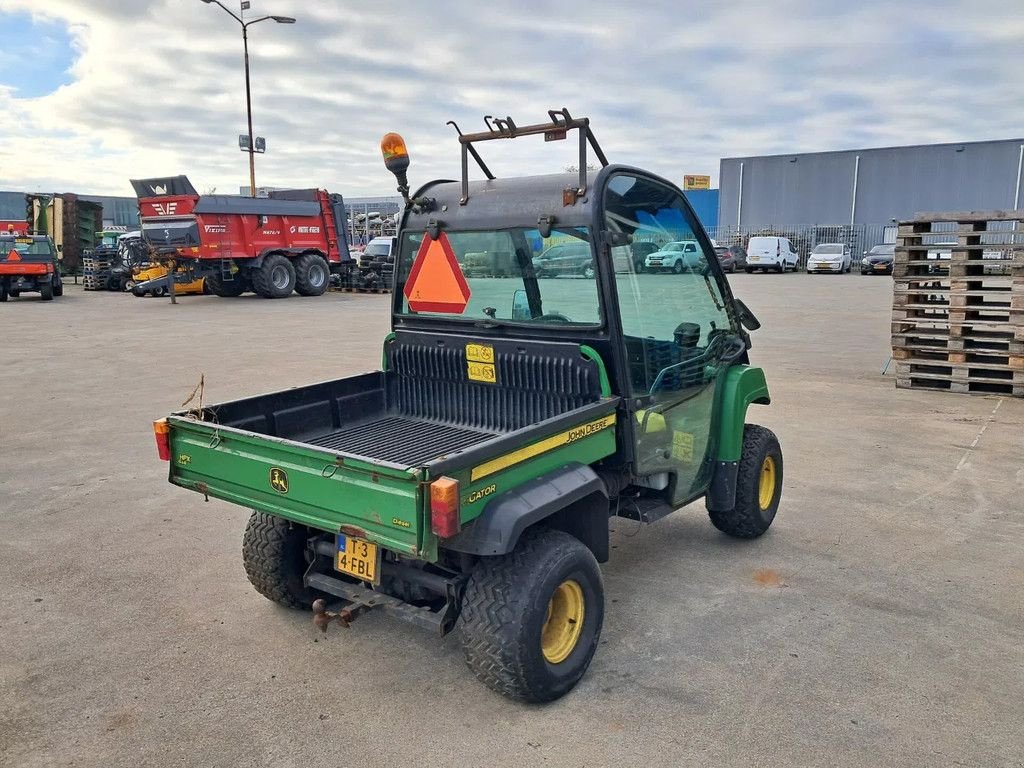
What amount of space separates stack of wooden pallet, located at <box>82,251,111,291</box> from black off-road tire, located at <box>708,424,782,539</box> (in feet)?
82.4

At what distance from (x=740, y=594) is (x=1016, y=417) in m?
5.24

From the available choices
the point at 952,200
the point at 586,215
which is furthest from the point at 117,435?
the point at 952,200

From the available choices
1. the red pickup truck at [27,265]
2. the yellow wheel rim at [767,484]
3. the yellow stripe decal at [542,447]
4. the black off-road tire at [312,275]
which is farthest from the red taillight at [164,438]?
the red pickup truck at [27,265]

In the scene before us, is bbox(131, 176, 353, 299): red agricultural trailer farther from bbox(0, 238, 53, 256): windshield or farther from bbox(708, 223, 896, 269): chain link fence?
bbox(708, 223, 896, 269): chain link fence

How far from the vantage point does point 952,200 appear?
38656 millimetres

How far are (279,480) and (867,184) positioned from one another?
43.0m

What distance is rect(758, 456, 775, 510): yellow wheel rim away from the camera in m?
4.78

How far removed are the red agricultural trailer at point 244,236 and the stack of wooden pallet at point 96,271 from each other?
459cm

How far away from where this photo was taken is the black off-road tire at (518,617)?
9.49ft

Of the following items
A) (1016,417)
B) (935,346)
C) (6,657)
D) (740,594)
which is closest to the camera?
(6,657)

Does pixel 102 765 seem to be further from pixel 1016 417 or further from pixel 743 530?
pixel 1016 417

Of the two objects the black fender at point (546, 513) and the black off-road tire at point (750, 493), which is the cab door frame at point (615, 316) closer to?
the black fender at point (546, 513)

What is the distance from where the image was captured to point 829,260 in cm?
3312

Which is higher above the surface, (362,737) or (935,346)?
(935,346)
